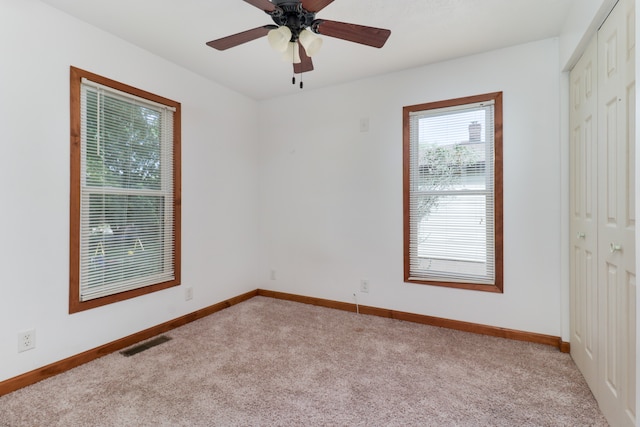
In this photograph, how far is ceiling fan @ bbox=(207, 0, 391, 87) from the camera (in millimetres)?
1611

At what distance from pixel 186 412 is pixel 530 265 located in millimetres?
2732

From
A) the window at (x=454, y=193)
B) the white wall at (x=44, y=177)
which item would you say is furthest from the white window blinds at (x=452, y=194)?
the white wall at (x=44, y=177)

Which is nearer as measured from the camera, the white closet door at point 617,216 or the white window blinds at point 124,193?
the white closet door at point 617,216

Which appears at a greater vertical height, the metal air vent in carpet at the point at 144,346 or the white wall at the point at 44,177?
the white wall at the point at 44,177

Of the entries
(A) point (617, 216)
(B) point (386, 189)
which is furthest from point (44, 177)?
(A) point (617, 216)

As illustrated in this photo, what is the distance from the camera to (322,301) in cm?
357

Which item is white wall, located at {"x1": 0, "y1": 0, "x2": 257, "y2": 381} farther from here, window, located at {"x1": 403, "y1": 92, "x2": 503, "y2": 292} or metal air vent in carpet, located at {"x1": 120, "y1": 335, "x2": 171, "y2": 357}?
window, located at {"x1": 403, "y1": 92, "x2": 503, "y2": 292}

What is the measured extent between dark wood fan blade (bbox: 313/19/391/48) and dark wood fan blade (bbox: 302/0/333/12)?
0.08 m

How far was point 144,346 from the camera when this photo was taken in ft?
8.36

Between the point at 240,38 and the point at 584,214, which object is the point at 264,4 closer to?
the point at 240,38

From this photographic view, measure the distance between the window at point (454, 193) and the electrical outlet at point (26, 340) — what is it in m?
2.92

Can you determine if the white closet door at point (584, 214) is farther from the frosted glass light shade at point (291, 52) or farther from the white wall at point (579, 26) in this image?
the frosted glass light shade at point (291, 52)

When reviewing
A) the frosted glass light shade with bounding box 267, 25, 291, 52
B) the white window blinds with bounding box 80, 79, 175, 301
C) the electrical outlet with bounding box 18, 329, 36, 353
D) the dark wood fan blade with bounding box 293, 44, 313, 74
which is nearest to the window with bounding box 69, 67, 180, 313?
the white window blinds with bounding box 80, 79, 175, 301

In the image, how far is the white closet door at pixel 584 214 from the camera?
1865 mm
